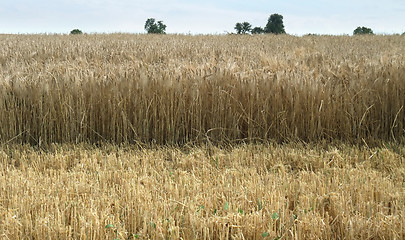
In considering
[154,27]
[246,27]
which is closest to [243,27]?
[246,27]

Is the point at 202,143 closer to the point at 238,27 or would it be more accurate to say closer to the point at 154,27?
the point at 238,27

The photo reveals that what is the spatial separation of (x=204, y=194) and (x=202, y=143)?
1.79 meters

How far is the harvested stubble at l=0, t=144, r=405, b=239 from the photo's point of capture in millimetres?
2939

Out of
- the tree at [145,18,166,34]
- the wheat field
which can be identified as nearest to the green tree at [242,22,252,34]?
the tree at [145,18,166,34]

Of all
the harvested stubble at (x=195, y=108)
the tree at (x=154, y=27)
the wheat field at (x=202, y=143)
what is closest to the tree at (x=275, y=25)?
the tree at (x=154, y=27)

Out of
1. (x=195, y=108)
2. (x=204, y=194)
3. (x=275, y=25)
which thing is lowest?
(x=204, y=194)

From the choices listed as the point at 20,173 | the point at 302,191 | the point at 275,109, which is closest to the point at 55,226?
the point at 20,173

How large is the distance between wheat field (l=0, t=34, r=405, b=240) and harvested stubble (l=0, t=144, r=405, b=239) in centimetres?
2

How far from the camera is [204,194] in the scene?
346 centimetres

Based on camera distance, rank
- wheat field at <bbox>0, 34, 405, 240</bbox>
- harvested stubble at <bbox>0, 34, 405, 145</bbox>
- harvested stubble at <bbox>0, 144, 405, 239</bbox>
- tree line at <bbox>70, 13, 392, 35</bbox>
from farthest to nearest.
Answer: tree line at <bbox>70, 13, 392, 35</bbox>
harvested stubble at <bbox>0, 34, 405, 145</bbox>
wheat field at <bbox>0, 34, 405, 240</bbox>
harvested stubble at <bbox>0, 144, 405, 239</bbox>

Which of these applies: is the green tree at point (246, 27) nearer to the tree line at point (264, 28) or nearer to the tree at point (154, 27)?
the tree line at point (264, 28)

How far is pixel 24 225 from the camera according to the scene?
3.03 meters

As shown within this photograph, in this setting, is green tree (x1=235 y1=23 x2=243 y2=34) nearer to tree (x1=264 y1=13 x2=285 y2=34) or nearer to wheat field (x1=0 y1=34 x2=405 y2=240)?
tree (x1=264 y1=13 x2=285 y2=34)

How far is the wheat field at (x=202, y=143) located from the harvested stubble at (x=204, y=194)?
0.7 inches
